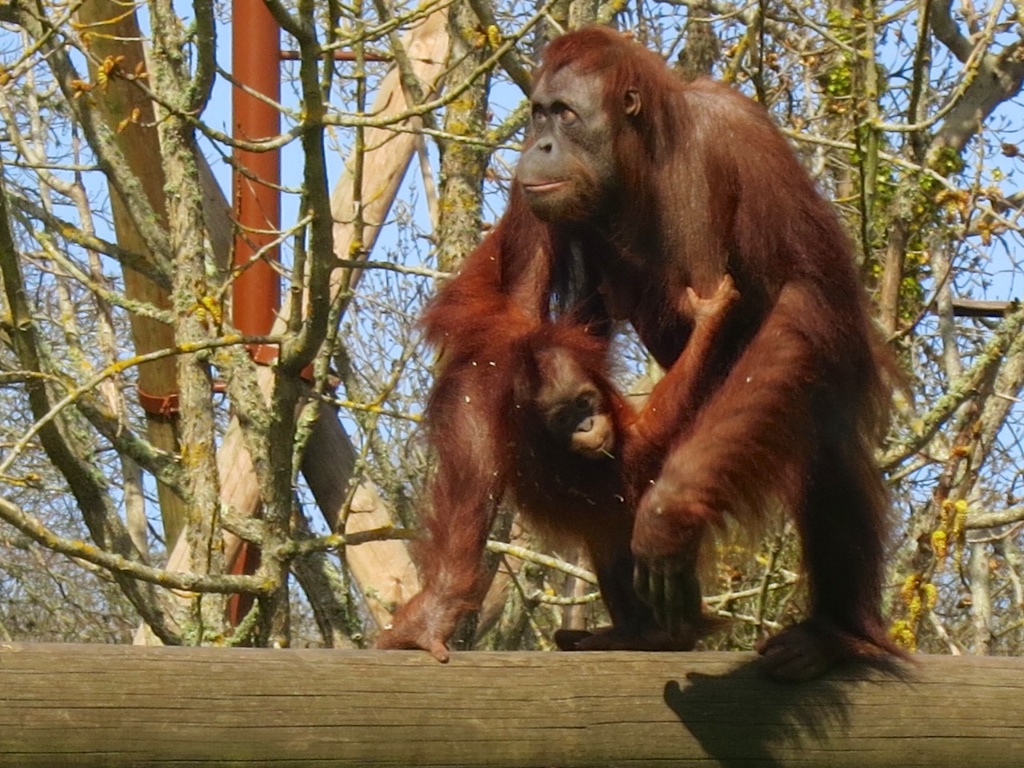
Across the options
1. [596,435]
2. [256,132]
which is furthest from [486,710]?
[256,132]

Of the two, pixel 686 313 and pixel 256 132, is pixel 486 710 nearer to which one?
pixel 686 313

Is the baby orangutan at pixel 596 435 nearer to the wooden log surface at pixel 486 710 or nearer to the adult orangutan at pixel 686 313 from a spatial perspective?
the adult orangutan at pixel 686 313

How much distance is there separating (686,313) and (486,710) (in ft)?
4.23

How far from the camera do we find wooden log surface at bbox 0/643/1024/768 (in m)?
2.45

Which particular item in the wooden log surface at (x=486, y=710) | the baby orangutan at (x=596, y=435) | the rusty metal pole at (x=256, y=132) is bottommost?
the wooden log surface at (x=486, y=710)

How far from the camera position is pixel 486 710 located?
2775 mm

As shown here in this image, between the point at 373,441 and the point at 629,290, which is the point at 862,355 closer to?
the point at 629,290

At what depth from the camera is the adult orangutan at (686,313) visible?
3.36 meters

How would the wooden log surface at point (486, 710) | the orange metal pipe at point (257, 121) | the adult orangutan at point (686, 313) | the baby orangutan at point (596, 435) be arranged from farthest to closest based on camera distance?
the orange metal pipe at point (257, 121), the baby orangutan at point (596, 435), the adult orangutan at point (686, 313), the wooden log surface at point (486, 710)

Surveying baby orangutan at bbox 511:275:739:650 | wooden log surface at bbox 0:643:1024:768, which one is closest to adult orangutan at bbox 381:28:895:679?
baby orangutan at bbox 511:275:739:650

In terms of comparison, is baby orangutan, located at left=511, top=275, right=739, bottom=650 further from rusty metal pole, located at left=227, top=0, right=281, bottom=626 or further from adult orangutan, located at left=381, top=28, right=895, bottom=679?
rusty metal pole, located at left=227, top=0, right=281, bottom=626

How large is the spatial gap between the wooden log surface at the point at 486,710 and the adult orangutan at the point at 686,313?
18 centimetres

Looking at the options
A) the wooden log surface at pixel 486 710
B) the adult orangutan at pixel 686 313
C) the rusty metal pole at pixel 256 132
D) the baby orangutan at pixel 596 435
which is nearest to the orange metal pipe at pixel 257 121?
the rusty metal pole at pixel 256 132

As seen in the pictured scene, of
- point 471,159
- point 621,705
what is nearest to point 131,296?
point 471,159
